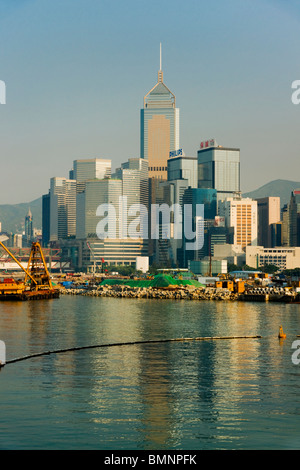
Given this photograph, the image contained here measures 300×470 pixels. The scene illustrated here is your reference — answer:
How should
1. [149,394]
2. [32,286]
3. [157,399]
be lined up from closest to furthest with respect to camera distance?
1. [157,399]
2. [149,394]
3. [32,286]

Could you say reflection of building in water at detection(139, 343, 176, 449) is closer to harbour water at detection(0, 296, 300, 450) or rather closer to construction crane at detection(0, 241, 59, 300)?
harbour water at detection(0, 296, 300, 450)

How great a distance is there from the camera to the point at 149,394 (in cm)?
4403

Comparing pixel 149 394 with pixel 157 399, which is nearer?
pixel 157 399

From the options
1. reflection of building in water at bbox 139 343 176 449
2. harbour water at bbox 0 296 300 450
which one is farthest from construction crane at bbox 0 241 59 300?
reflection of building in water at bbox 139 343 176 449

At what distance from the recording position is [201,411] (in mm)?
39906

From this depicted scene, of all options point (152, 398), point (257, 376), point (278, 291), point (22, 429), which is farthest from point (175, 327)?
point (278, 291)

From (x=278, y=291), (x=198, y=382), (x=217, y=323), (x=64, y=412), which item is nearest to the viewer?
(x=64, y=412)

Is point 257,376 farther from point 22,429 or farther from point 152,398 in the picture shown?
point 22,429

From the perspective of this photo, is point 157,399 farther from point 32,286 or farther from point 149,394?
point 32,286

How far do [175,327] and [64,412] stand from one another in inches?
1994

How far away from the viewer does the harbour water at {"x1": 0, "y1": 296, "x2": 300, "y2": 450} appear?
34.6m

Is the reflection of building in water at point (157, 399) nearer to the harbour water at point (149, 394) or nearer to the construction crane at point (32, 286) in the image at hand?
the harbour water at point (149, 394)

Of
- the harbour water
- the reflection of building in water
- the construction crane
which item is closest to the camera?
the harbour water

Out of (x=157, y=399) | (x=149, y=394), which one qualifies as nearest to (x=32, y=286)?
(x=149, y=394)
